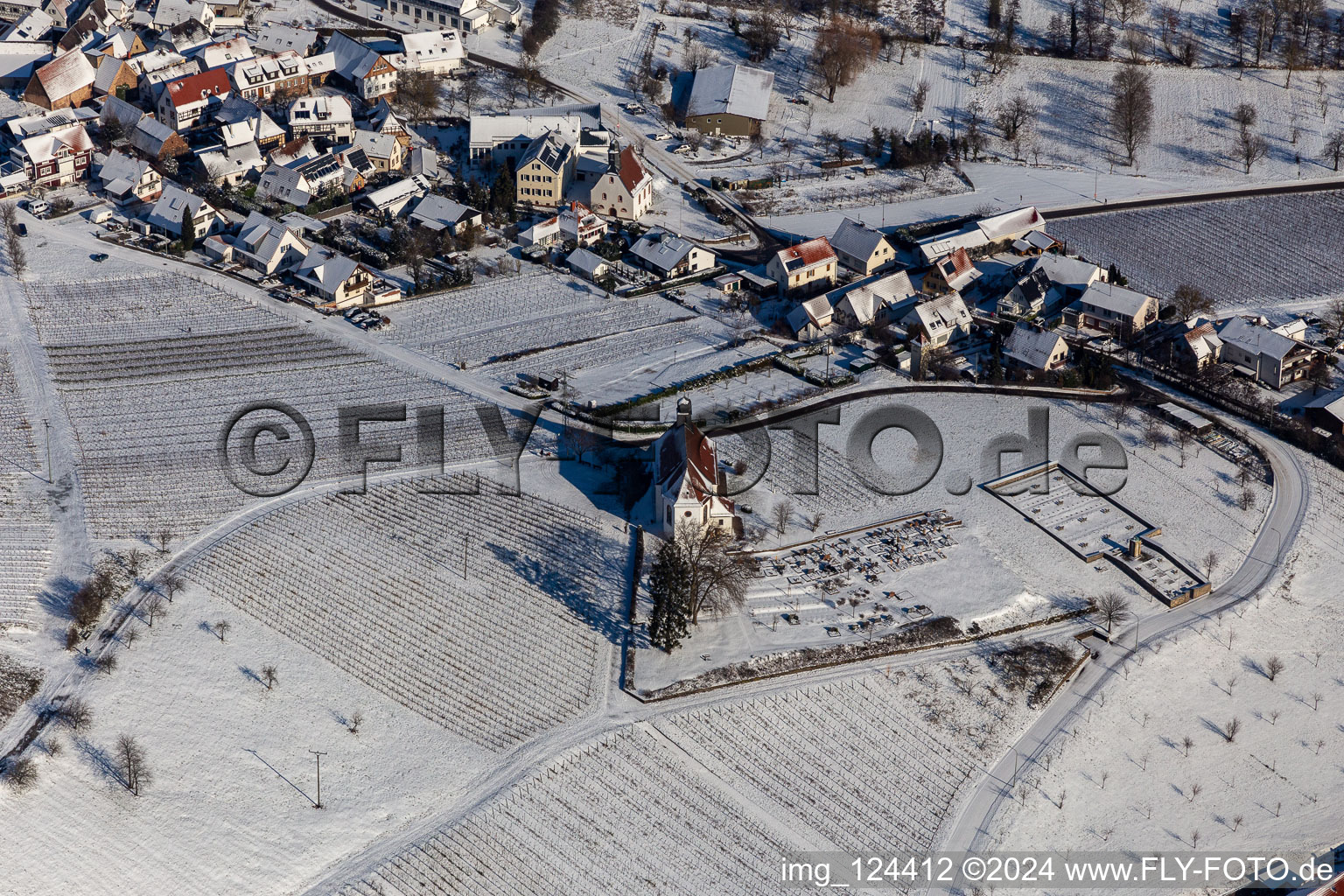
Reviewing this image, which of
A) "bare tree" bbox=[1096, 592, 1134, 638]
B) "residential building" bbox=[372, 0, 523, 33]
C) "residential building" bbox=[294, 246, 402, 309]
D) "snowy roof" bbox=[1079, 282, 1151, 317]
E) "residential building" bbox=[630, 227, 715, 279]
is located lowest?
"bare tree" bbox=[1096, 592, 1134, 638]

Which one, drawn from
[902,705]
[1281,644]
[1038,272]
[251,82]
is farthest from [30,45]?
[1281,644]

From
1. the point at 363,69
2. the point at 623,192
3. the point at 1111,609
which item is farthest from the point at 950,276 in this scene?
the point at 363,69

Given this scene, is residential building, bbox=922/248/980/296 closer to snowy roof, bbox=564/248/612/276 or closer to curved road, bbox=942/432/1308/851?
snowy roof, bbox=564/248/612/276

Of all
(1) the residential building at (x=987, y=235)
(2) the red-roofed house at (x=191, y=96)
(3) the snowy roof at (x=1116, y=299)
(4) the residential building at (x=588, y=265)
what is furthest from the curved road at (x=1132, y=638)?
(2) the red-roofed house at (x=191, y=96)

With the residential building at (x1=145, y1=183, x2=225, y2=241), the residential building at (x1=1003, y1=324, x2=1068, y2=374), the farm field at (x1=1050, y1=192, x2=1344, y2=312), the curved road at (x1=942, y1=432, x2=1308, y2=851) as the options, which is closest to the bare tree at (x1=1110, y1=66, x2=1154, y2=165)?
the farm field at (x1=1050, y1=192, x2=1344, y2=312)

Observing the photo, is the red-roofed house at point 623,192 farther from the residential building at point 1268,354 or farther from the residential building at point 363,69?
the residential building at point 1268,354

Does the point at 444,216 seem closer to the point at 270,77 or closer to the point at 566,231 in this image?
the point at 566,231
